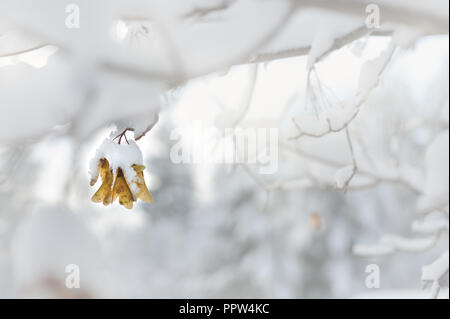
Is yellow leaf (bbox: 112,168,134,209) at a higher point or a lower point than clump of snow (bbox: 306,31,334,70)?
lower

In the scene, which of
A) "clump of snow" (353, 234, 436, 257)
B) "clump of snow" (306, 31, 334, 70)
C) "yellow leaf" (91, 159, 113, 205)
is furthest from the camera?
"clump of snow" (353, 234, 436, 257)

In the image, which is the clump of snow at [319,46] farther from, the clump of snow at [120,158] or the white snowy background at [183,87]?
the clump of snow at [120,158]

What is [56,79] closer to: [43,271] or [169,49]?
[169,49]

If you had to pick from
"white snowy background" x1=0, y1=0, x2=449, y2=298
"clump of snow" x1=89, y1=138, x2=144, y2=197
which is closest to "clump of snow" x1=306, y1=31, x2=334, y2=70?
"white snowy background" x1=0, y1=0, x2=449, y2=298

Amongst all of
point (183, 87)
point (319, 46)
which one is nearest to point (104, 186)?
point (183, 87)

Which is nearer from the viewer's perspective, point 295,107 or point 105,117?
point 105,117

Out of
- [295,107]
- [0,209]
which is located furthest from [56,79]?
[0,209]

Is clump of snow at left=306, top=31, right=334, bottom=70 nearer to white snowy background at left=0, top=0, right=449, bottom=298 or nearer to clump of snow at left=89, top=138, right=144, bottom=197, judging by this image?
white snowy background at left=0, top=0, right=449, bottom=298
